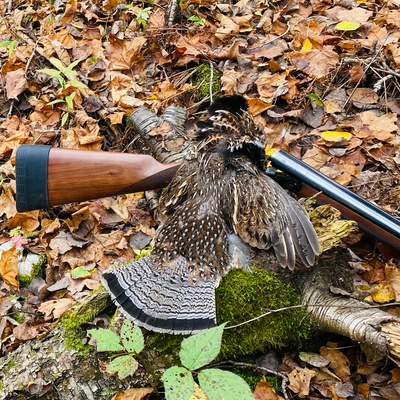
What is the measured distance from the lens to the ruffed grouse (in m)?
2.81

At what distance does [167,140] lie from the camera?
4.54 meters

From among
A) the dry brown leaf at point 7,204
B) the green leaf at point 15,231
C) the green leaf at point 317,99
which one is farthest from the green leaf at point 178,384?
the green leaf at point 317,99

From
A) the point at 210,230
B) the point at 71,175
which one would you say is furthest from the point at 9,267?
the point at 210,230

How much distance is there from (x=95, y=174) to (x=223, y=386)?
1890 mm

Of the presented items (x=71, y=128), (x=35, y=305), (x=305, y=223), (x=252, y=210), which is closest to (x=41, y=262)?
(x=35, y=305)

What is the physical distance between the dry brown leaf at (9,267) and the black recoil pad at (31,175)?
1.27m

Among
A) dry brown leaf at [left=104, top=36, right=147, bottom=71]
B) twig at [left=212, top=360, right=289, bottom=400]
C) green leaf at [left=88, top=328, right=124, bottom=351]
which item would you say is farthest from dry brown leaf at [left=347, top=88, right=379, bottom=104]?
green leaf at [left=88, top=328, right=124, bottom=351]

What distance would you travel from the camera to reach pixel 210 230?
312cm

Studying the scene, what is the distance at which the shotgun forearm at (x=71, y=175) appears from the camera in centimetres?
317

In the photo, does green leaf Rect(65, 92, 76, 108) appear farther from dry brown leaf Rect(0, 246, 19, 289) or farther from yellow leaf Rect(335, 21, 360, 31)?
yellow leaf Rect(335, 21, 360, 31)

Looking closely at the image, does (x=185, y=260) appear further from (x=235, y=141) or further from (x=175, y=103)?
(x=175, y=103)

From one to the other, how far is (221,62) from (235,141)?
2477mm

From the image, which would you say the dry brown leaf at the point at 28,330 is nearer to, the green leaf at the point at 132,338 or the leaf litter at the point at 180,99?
the leaf litter at the point at 180,99

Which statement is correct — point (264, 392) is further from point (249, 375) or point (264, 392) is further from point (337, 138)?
point (337, 138)
